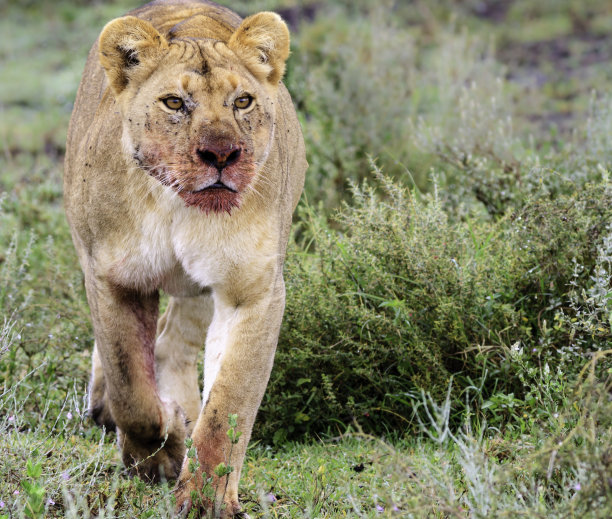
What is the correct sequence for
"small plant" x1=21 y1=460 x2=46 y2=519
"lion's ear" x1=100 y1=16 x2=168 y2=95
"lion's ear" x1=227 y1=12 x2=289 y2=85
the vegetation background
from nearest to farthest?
"small plant" x1=21 y1=460 x2=46 y2=519, the vegetation background, "lion's ear" x1=100 y1=16 x2=168 y2=95, "lion's ear" x1=227 y1=12 x2=289 y2=85

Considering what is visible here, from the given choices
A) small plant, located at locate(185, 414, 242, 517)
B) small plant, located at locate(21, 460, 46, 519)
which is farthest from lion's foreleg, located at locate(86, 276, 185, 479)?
small plant, located at locate(21, 460, 46, 519)

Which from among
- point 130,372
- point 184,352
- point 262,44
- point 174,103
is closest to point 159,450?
point 130,372

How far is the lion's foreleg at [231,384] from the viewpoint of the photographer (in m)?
3.10

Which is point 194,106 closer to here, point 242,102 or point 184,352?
point 242,102

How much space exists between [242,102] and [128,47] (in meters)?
0.43

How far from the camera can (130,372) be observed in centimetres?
346

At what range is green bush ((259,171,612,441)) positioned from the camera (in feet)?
12.8

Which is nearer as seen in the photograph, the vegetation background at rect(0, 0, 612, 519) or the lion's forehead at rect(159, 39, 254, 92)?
the vegetation background at rect(0, 0, 612, 519)

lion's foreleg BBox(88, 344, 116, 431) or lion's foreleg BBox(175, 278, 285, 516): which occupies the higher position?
lion's foreleg BBox(175, 278, 285, 516)

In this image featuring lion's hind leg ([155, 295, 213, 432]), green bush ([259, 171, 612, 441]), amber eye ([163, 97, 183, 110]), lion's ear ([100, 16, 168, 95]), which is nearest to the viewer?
amber eye ([163, 97, 183, 110])

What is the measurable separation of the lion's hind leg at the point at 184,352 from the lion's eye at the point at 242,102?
1.11m

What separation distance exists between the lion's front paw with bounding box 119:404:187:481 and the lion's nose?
102cm

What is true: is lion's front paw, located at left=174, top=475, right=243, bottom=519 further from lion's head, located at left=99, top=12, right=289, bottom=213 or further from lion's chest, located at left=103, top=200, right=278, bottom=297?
lion's head, located at left=99, top=12, right=289, bottom=213

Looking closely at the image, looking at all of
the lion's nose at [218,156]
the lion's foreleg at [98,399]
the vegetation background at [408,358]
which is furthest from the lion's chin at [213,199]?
the lion's foreleg at [98,399]
